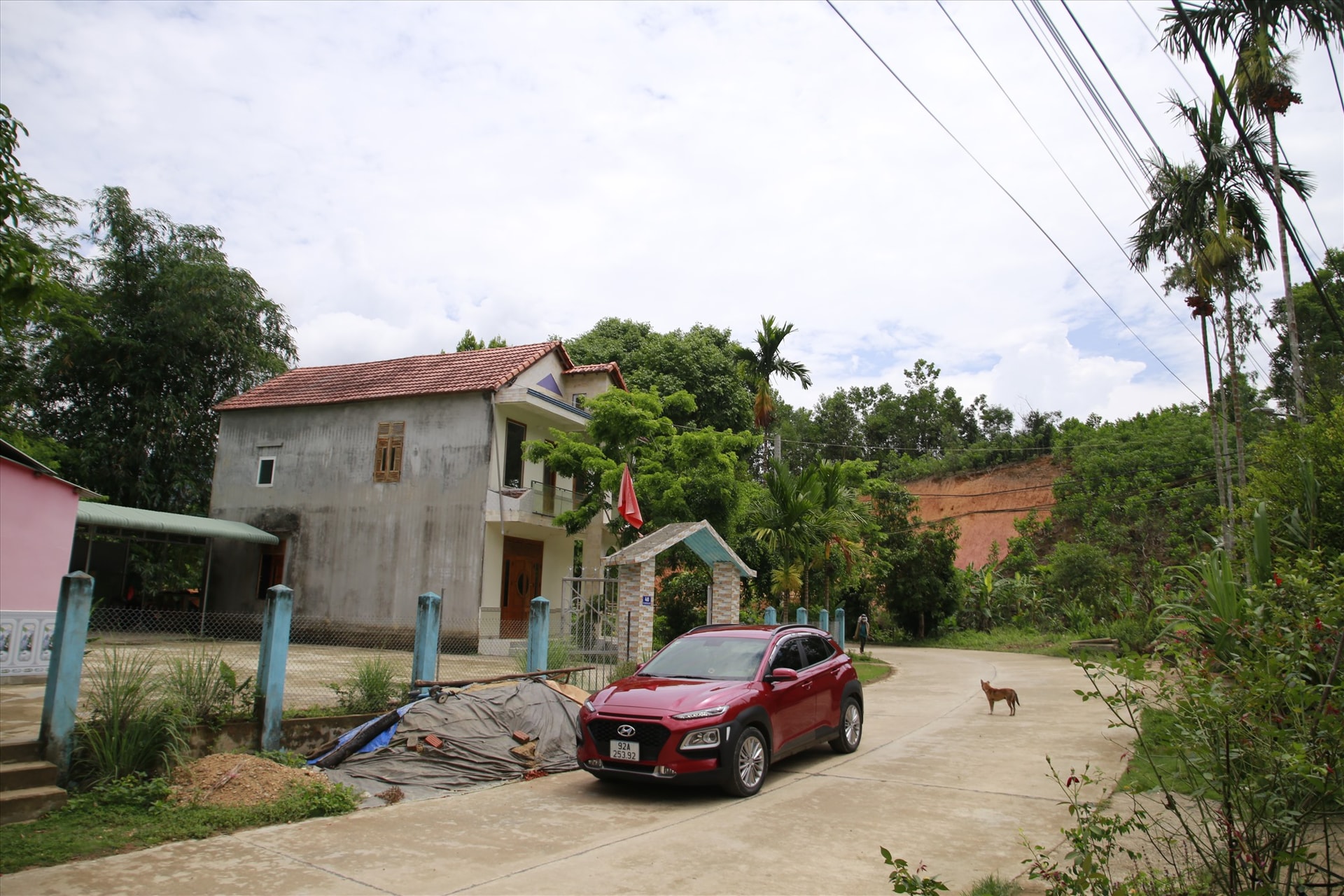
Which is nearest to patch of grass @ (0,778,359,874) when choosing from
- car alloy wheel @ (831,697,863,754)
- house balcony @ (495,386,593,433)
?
car alloy wheel @ (831,697,863,754)

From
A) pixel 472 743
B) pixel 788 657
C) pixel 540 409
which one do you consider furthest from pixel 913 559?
pixel 472 743

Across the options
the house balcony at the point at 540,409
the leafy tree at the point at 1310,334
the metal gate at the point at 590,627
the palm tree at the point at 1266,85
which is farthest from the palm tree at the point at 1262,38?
the leafy tree at the point at 1310,334

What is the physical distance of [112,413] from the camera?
27344 mm

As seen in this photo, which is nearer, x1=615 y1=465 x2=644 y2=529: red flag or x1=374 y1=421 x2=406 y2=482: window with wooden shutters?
x1=615 y1=465 x2=644 y2=529: red flag

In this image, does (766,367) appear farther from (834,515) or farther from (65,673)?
(65,673)

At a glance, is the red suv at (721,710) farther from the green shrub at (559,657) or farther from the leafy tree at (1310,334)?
the leafy tree at (1310,334)

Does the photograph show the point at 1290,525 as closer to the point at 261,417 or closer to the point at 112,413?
the point at 261,417

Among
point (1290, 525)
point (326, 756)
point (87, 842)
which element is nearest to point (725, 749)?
point (326, 756)

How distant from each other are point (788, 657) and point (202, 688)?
5925 mm

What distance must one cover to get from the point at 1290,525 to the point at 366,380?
72.4 ft

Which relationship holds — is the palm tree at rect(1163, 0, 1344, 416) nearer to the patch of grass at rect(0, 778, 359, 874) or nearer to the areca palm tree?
the areca palm tree

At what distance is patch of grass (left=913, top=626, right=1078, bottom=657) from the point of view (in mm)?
27906

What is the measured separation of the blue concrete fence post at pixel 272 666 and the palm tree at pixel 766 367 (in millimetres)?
23660

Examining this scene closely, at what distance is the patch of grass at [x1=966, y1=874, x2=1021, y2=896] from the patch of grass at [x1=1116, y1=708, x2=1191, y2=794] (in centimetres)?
94
